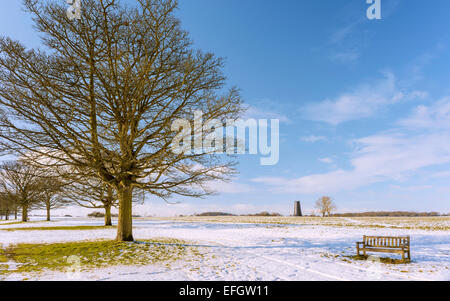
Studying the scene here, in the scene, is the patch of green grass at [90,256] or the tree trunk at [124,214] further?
the tree trunk at [124,214]

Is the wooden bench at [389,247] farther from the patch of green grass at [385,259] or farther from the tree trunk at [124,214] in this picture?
the tree trunk at [124,214]

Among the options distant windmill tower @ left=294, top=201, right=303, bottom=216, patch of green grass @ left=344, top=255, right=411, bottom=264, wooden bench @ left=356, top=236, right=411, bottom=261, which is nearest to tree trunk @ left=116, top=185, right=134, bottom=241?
patch of green grass @ left=344, top=255, right=411, bottom=264

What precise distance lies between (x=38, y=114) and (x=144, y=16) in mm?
5713

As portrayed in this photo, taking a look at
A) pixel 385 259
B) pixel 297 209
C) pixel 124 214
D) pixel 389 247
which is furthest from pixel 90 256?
pixel 297 209

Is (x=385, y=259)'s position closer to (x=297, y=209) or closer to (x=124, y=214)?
(x=124, y=214)

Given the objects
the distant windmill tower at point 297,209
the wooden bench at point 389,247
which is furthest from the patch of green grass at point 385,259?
the distant windmill tower at point 297,209

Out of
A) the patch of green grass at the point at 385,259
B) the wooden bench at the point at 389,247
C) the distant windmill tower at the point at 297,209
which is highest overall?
the wooden bench at the point at 389,247

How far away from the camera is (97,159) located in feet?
36.3

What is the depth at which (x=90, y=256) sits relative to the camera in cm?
1022

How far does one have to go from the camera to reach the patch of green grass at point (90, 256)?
899 centimetres
